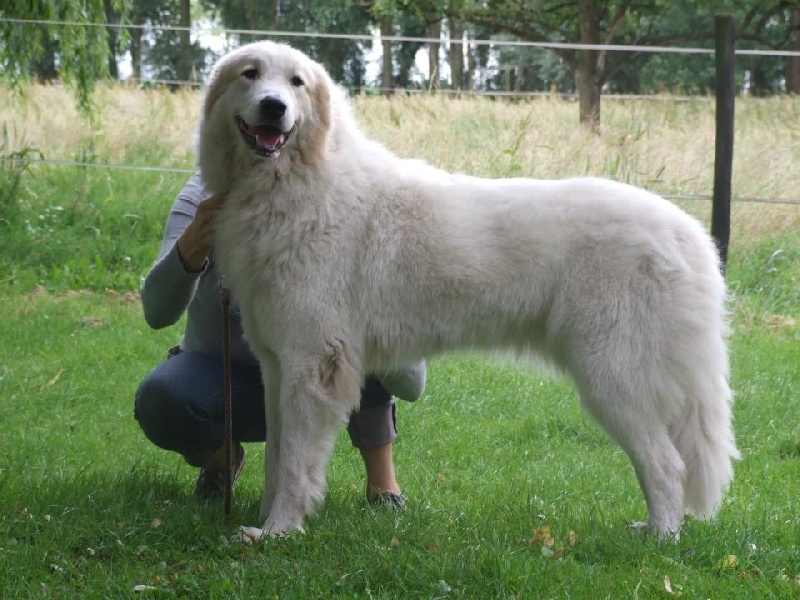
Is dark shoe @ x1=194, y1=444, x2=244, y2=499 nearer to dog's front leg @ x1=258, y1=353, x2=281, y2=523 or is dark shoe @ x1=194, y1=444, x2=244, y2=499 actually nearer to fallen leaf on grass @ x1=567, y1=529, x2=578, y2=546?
dog's front leg @ x1=258, y1=353, x2=281, y2=523

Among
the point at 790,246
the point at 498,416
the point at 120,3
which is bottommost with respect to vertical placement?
the point at 498,416

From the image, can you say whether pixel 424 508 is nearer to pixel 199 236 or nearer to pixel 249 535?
pixel 249 535

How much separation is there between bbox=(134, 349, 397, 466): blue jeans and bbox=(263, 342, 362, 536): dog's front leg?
393 millimetres

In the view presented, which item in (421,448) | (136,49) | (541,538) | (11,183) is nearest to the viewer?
(541,538)

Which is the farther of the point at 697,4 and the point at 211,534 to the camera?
the point at 697,4

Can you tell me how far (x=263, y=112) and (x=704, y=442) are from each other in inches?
70.4

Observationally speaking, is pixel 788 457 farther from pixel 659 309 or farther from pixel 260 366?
pixel 260 366

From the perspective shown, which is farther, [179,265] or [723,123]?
[723,123]

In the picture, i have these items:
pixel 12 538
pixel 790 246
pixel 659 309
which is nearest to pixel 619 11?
pixel 790 246

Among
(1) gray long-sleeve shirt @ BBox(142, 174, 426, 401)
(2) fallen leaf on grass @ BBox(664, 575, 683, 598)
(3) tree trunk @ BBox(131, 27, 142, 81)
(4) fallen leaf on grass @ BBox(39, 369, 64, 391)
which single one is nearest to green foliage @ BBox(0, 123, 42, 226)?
(4) fallen leaf on grass @ BBox(39, 369, 64, 391)

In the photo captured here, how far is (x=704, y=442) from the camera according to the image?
326 centimetres

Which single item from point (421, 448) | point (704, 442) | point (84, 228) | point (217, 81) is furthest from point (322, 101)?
point (84, 228)

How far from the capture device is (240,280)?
11.0 feet

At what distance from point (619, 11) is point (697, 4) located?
1102 mm
